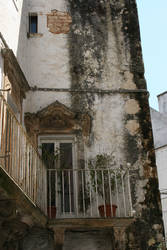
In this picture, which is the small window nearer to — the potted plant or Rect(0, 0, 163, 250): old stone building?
Rect(0, 0, 163, 250): old stone building

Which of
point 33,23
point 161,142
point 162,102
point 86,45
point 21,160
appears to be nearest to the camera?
point 21,160

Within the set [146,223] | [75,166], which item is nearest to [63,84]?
[75,166]

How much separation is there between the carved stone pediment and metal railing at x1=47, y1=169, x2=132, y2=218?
1058 mm

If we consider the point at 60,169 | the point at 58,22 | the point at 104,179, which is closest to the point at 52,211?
the point at 60,169

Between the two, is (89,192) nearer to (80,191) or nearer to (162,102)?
(80,191)

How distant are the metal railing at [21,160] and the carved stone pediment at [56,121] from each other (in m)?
1.33

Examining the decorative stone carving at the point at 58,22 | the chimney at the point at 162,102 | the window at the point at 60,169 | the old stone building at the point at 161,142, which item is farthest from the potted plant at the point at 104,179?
the chimney at the point at 162,102

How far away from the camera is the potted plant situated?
8.56 metres

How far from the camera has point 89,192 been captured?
9.07 metres

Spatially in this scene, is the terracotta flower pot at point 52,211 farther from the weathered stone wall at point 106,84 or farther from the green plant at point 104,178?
the weathered stone wall at point 106,84

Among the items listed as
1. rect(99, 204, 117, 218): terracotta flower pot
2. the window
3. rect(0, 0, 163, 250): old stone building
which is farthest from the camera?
the window

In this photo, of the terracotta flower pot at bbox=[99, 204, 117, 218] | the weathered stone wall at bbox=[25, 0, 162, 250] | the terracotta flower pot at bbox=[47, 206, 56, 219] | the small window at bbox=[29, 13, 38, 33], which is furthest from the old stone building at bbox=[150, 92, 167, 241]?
the terracotta flower pot at bbox=[47, 206, 56, 219]

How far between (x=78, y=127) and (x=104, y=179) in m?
1.49

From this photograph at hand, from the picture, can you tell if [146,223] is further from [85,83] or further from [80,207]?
[85,83]
